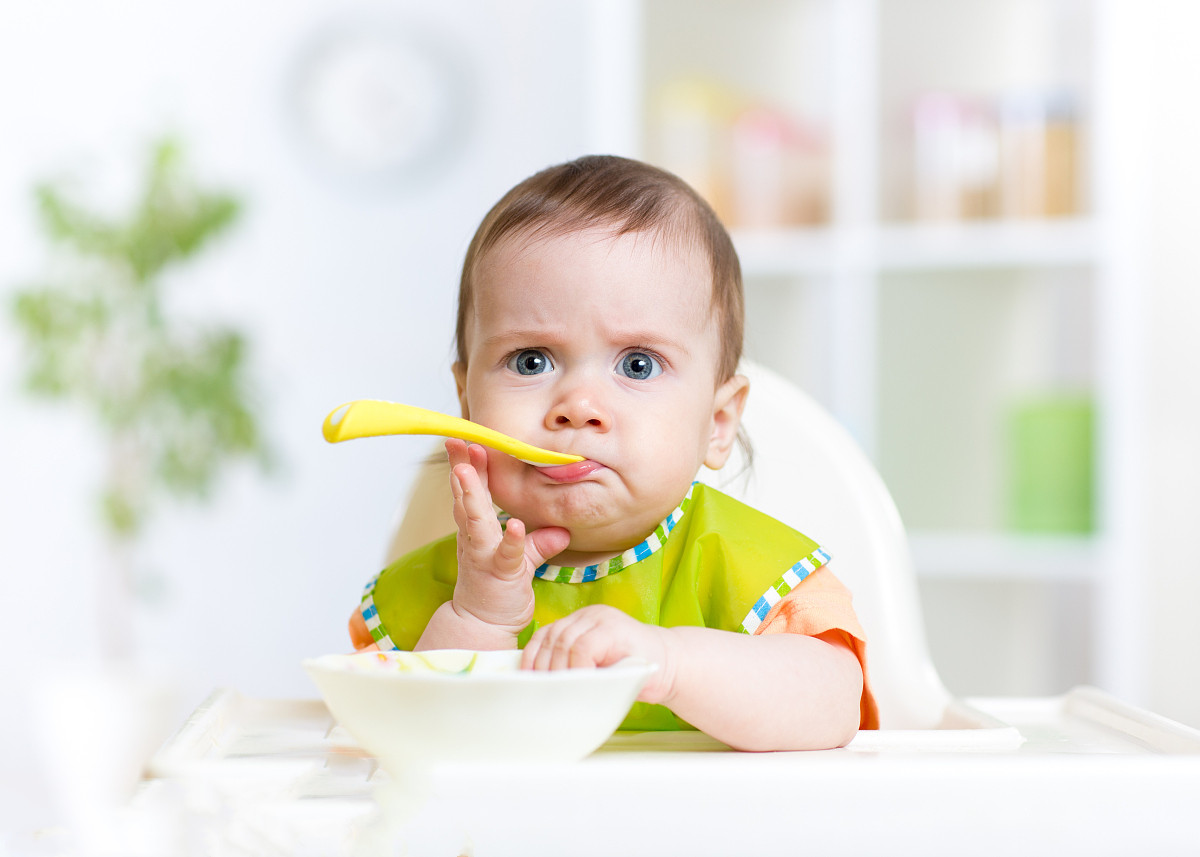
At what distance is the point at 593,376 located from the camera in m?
0.68

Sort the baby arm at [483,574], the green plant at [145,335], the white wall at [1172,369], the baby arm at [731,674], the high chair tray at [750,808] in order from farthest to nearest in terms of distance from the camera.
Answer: the green plant at [145,335], the white wall at [1172,369], the baby arm at [483,574], the baby arm at [731,674], the high chair tray at [750,808]

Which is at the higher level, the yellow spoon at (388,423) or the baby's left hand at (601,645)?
the yellow spoon at (388,423)

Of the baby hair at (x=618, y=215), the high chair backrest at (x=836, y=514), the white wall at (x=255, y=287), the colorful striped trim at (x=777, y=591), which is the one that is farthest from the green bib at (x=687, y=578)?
the white wall at (x=255, y=287)

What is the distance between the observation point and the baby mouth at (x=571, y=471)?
669 mm

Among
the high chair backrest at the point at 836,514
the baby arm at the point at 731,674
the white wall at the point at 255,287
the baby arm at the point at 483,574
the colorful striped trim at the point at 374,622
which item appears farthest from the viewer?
the white wall at the point at 255,287

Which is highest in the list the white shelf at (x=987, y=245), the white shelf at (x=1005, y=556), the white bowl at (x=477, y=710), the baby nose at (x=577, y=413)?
the white shelf at (x=987, y=245)

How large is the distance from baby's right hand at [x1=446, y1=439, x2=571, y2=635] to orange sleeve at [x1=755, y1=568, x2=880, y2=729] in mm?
127

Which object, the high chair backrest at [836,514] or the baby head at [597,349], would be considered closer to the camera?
the baby head at [597,349]

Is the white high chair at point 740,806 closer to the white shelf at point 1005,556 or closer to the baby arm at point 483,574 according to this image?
the baby arm at point 483,574

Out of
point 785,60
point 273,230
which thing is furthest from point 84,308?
point 785,60

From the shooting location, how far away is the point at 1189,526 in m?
2.25

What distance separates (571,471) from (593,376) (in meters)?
0.06

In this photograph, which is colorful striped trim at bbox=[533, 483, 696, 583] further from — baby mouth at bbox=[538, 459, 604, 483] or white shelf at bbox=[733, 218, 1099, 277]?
white shelf at bbox=[733, 218, 1099, 277]

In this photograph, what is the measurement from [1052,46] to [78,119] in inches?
98.1
